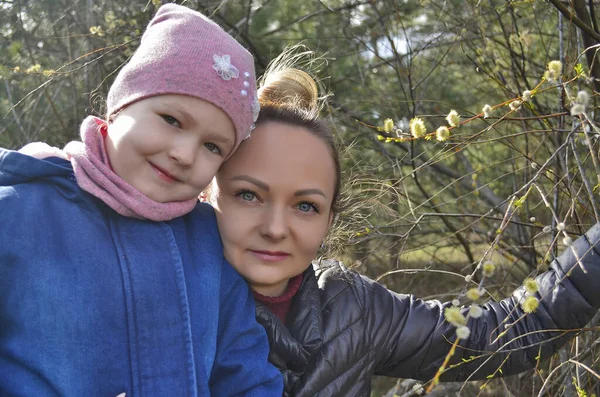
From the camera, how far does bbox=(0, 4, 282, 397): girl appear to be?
1.50 meters

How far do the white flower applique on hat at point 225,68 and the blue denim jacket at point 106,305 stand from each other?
39 centimetres

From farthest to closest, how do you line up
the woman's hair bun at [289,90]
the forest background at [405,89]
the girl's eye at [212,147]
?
the forest background at [405,89], the woman's hair bun at [289,90], the girl's eye at [212,147]

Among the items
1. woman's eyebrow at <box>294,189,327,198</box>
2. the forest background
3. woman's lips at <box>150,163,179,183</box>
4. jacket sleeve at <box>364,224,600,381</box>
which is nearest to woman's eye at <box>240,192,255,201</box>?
woman's eyebrow at <box>294,189,327,198</box>

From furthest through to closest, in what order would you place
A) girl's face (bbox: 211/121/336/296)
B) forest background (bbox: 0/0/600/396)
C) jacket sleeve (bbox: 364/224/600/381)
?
forest background (bbox: 0/0/600/396), jacket sleeve (bbox: 364/224/600/381), girl's face (bbox: 211/121/336/296)

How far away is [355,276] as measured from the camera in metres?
2.15

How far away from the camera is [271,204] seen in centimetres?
186

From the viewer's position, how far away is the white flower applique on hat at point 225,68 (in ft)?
5.63

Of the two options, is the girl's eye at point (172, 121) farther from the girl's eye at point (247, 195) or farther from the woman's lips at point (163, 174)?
the girl's eye at point (247, 195)

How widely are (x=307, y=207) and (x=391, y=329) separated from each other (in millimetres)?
449

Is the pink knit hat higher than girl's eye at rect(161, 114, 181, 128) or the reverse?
higher

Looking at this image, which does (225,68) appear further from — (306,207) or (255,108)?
(306,207)

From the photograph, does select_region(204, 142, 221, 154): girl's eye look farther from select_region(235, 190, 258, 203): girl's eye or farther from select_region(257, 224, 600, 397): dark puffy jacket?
select_region(257, 224, 600, 397): dark puffy jacket

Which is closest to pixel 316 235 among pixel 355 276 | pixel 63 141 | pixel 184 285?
pixel 355 276

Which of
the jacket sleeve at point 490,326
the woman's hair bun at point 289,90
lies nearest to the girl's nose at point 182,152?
the woman's hair bun at point 289,90
